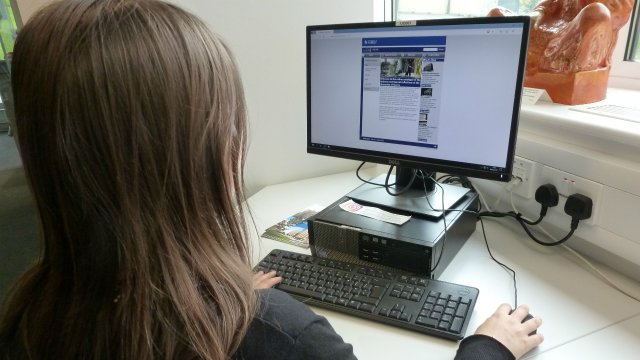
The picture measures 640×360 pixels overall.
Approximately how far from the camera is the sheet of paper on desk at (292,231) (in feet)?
3.49

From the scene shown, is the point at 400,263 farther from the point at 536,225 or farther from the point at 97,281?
the point at 97,281

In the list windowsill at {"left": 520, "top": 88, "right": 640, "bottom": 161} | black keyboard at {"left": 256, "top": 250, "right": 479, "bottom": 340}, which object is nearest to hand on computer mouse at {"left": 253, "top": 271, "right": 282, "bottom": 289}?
black keyboard at {"left": 256, "top": 250, "right": 479, "bottom": 340}

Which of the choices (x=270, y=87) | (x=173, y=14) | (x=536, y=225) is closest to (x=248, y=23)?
(x=270, y=87)

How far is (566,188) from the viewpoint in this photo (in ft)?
3.09

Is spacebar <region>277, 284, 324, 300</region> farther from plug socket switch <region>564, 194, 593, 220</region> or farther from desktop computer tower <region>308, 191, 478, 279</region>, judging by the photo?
plug socket switch <region>564, 194, 593, 220</region>

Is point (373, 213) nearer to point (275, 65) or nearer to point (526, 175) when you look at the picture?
point (526, 175)

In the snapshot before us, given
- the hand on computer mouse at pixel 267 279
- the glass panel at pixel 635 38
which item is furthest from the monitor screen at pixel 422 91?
the glass panel at pixel 635 38

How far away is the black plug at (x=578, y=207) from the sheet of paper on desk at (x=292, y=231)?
1.81 feet

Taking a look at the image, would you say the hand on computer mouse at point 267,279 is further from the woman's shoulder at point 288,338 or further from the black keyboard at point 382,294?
the woman's shoulder at point 288,338

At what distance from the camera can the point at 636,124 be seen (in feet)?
2.83

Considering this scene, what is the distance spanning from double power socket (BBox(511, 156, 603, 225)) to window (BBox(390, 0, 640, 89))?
465 millimetres

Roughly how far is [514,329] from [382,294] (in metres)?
0.22

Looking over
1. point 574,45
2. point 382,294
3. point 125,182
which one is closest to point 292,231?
point 382,294

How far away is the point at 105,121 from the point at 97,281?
198 millimetres
